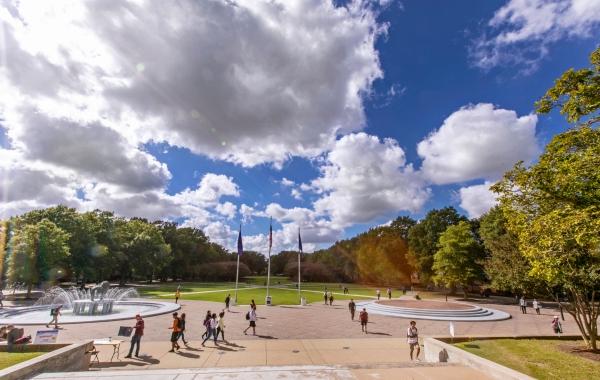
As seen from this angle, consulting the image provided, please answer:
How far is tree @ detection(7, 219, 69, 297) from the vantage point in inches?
1612

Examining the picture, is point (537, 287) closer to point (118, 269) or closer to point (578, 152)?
point (578, 152)

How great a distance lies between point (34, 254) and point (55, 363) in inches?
1595

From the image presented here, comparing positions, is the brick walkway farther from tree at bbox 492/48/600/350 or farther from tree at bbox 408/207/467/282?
tree at bbox 408/207/467/282

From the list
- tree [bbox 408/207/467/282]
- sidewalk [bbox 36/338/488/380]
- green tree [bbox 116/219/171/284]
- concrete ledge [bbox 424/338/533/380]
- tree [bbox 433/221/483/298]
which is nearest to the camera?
concrete ledge [bbox 424/338/533/380]

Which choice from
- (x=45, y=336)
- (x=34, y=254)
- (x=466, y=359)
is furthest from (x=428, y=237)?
(x=34, y=254)

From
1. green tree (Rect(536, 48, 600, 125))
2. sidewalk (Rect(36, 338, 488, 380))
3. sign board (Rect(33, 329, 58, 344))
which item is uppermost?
green tree (Rect(536, 48, 600, 125))

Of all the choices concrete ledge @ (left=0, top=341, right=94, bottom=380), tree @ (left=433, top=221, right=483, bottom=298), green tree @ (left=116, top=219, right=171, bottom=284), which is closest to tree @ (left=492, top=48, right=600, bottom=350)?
concrete ledge @ (left=0, top=341, right=94, bottom=380)

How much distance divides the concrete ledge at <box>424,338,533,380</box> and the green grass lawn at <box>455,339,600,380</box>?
1.68 m

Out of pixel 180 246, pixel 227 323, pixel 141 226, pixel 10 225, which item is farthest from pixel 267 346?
pixel 180 246

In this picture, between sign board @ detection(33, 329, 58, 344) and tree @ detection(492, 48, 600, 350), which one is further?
sign board @ detection(33, 329, 58, 344)

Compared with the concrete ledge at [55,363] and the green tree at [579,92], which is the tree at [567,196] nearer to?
the green tree at [579,92]

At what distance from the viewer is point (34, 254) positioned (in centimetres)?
4234

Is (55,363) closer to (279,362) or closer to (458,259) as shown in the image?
(279,362)

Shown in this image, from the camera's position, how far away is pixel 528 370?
1159cm
